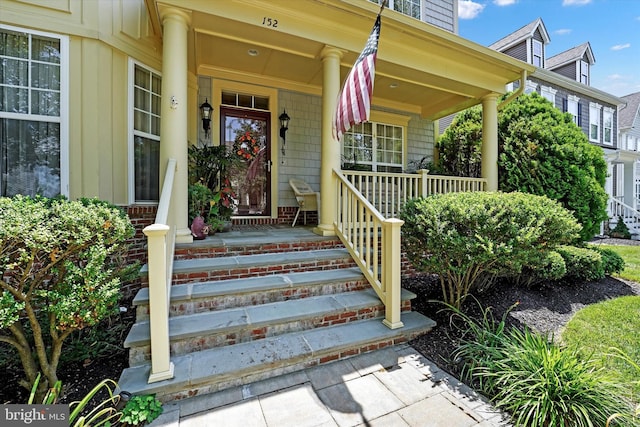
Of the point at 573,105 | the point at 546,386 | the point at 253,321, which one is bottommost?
the point at 546,386

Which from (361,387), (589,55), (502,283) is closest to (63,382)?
(361,387)

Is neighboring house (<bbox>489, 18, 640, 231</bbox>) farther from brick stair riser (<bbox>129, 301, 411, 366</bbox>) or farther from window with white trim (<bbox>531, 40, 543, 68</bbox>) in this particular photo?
brick stair riser (<bbox>129, 301, 411, 366</bbox>)

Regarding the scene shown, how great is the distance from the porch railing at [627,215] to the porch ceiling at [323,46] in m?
8.67

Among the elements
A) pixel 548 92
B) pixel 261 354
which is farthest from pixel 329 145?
pixel 548 92

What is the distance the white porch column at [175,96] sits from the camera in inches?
134

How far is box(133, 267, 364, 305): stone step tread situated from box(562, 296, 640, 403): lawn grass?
87.1 inches

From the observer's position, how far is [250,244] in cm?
362

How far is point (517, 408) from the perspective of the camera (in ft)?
6.65

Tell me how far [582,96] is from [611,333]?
13598mm

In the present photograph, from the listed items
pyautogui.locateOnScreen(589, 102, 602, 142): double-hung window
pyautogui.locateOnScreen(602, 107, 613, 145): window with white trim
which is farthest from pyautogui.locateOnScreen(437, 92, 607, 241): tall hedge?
pyautogui.locateOnScreen(602, 107, 613, 145): window with white trim

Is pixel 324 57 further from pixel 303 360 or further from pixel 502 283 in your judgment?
pixel 502 283

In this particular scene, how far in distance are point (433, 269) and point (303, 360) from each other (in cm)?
182

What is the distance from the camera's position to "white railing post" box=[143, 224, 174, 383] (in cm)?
207

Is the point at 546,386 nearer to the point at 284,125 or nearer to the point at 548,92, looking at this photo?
the point at 284,125
